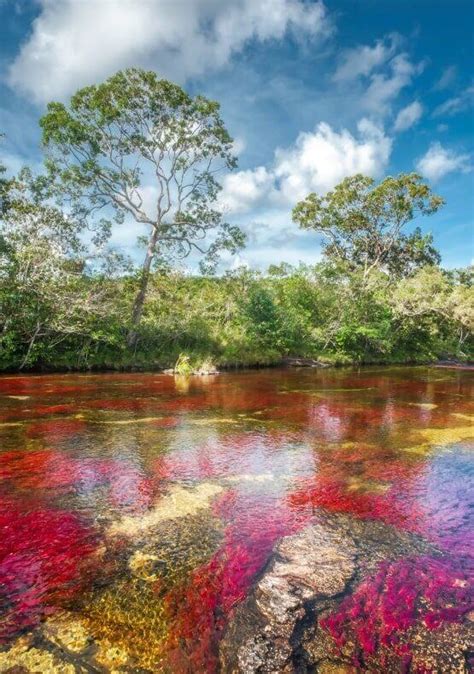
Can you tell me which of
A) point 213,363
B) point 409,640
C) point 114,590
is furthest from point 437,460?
point 213,363

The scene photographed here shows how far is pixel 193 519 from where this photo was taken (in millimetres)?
4809

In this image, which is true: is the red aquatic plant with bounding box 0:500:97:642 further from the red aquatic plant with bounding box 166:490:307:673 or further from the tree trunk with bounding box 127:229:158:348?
the tree trunk with bounding box 127:229:158:348

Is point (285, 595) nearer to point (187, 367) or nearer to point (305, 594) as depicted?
point (305, 594)

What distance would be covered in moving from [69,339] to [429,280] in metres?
26.1

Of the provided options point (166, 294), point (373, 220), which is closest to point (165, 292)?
point (166, 294)

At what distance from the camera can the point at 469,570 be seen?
12.5 ft

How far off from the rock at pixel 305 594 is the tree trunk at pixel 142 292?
769 inches

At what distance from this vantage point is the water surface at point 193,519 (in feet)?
9.67

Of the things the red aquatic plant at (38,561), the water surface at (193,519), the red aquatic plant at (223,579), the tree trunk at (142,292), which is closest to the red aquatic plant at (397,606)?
the water surface at (193,519)

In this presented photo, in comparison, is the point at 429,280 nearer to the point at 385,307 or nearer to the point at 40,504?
the point at 385,307

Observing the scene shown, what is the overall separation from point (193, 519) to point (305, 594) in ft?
5.80

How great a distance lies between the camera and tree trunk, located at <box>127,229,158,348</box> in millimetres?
23141

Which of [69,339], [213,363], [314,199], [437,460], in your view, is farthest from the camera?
[314,199]

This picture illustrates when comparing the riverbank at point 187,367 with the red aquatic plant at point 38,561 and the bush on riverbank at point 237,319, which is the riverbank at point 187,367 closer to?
the bush on riverbank at point 237,319
